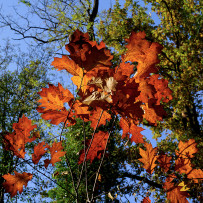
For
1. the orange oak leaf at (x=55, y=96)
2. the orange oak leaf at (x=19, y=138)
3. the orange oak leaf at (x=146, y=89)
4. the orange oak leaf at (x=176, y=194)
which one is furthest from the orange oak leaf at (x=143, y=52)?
the orange oak leaf at (x=176, y=194)

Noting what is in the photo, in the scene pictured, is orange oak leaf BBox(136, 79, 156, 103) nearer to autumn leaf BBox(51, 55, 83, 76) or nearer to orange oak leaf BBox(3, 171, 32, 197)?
autumn leaf BBox(51, 55, 83, 76)

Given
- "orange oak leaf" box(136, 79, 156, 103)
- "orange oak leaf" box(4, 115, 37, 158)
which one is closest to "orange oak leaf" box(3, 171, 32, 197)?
"orange oak leaf" box(4, 115, 37, 158)

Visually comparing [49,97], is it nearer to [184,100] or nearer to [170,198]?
[170,198]

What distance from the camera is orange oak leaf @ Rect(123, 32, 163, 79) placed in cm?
98

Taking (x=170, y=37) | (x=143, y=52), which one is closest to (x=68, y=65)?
(x=143, y=52)

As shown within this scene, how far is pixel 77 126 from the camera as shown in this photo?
19.7ft

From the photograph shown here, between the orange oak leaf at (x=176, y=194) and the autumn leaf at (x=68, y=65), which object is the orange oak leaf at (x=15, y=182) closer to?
the autumn leaf at (x=68, y=65)

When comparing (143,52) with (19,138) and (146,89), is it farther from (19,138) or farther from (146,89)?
(19,138)

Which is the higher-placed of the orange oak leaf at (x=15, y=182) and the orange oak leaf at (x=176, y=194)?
the orange oak leaf at (x=15, y=182)

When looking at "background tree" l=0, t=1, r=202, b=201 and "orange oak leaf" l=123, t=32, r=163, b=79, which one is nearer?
"orange oak leaf" l=123, t=32, r=163, b=79

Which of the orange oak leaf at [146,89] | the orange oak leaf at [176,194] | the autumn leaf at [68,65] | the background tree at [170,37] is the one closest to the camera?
the autumn leaf at [68,65]

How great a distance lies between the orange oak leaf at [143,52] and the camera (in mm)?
980

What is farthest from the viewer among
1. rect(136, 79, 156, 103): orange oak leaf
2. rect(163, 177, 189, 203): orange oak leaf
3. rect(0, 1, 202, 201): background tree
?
rect(0, 1, 202, 201): background tree

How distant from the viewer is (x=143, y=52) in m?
1.00
